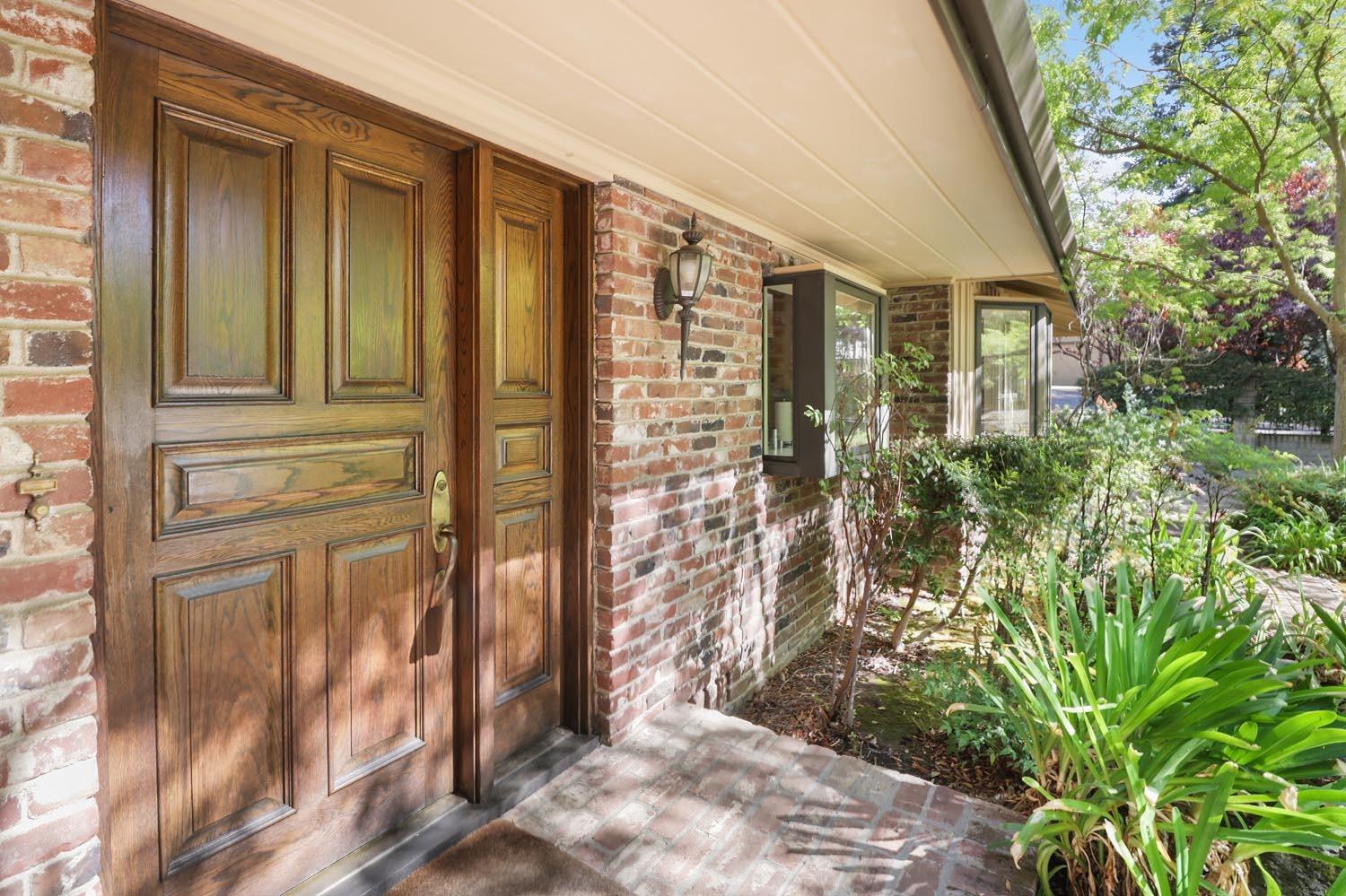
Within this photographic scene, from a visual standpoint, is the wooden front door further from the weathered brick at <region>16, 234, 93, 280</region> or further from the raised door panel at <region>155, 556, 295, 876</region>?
the weathered brick at <region>16, 234, 93, 280</region>

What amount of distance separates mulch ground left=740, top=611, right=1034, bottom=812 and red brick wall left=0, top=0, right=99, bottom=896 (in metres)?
2.47

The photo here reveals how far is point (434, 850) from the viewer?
197 centimetres

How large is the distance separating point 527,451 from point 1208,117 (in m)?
6.87

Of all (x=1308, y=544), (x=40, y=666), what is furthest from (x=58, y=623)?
(x=1308, y=544)

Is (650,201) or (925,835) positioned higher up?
(650,201)

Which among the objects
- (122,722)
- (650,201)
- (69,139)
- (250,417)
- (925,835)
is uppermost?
(650,201)

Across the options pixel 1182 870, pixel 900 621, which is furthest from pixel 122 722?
pixel 900 621

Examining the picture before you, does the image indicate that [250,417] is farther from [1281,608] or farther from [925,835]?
[1281,608]

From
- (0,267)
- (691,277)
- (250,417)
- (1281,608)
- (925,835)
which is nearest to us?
(0,267)

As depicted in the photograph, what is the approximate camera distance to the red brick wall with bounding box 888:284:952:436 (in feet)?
18.3

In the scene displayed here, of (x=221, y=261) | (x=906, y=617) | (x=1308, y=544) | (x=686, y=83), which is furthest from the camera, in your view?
(x=1308, y=544)

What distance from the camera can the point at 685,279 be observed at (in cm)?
283

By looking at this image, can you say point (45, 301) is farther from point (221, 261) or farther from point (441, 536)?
point (441, 536)

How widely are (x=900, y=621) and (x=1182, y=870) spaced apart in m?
2.89
